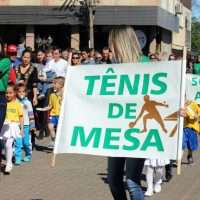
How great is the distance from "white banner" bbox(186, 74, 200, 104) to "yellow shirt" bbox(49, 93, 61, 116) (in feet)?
7.29

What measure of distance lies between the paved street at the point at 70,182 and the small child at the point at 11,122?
426 mm

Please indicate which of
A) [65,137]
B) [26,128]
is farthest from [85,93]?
[26,128]

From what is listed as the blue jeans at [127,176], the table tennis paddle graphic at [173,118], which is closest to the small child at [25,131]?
the blue jeans at [127,176]

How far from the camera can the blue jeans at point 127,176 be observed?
6.15m

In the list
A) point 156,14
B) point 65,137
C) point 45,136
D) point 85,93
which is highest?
point 156,14

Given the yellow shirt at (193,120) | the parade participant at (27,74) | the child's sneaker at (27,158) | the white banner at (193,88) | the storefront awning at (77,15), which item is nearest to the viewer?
the yellow shirt at (193,120)

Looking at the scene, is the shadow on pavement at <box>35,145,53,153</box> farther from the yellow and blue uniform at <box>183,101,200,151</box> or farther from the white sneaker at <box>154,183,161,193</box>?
the white sneaker at <box>154,183,161,193</box>

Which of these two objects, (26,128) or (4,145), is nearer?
(4,145)

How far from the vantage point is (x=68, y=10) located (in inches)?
1378

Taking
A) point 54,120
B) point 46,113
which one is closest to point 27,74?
point 54,120

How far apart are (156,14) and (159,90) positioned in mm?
28289

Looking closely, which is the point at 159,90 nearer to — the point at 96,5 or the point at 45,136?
the point at 45,136

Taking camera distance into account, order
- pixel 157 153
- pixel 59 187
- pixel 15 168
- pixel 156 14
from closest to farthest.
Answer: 1. pixel 157 153
2. pixel 59 187
3. pixel 15 168
4. pixel 156 14

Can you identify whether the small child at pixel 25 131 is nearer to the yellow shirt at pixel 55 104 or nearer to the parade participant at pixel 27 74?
the yellow shirt at pixel 55 104
